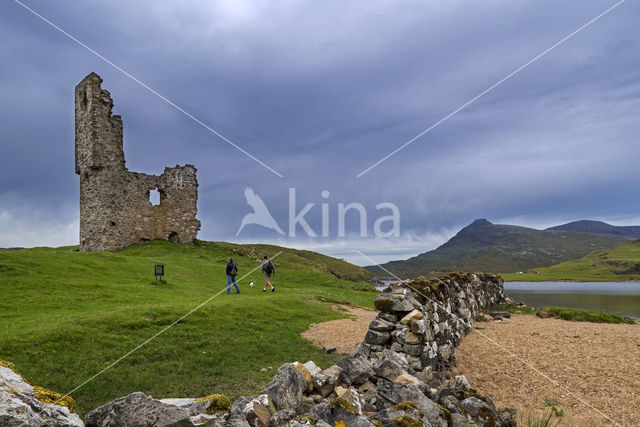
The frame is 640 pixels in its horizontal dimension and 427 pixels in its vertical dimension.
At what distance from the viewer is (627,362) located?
34.7ft

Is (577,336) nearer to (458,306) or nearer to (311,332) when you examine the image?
(458,306)

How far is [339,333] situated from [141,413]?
11.0m

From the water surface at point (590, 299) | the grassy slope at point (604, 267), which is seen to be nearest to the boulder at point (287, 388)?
the water surface at point (590, 299)

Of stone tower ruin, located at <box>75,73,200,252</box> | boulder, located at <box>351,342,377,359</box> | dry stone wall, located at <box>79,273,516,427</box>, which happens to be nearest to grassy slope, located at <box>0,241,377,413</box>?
boulder, located at <box>351,342,377,359</box>

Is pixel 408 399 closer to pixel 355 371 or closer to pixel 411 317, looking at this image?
pixel 355 371

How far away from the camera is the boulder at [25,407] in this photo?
320cm

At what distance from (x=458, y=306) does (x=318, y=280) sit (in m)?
20.9

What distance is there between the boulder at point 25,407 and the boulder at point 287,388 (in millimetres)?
2955

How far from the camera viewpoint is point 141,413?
14.5 ft

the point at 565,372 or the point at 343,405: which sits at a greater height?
the point at 343,405

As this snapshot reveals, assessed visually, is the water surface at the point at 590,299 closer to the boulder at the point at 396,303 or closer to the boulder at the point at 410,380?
the boulder at the point at 396,303

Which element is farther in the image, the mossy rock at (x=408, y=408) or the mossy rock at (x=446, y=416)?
the mossy rock at (x=446, y=416)

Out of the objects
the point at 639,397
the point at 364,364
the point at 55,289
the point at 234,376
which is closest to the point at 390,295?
the point at 364,364

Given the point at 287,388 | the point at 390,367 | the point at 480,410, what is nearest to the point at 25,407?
the point at 287,388
